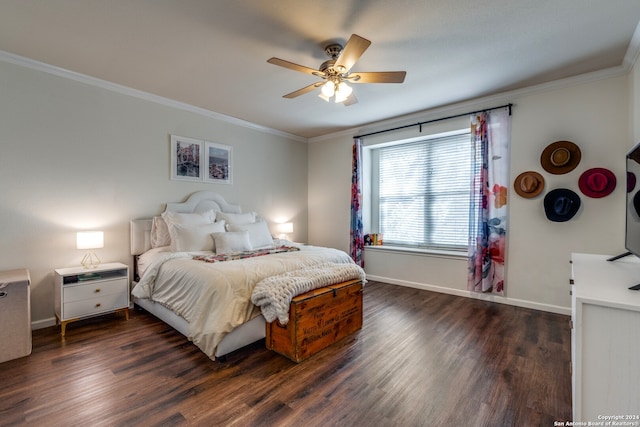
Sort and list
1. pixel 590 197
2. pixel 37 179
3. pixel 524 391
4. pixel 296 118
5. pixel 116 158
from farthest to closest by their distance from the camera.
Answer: pixel 296 118 < pixel 116 158 < pixel 590 197 < pixel 37 179 < pixel 524 391

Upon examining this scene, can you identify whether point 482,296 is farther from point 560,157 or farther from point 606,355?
point 606,355

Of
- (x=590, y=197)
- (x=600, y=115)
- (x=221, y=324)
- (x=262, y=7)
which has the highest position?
(x=262, y=7)

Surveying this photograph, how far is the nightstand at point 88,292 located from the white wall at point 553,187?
3912mm

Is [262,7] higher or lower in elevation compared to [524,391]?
higher

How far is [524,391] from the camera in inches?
73.0

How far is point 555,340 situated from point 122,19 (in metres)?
4.45

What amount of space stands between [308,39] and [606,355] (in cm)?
265

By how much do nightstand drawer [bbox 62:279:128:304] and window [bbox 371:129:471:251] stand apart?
12.6 feet

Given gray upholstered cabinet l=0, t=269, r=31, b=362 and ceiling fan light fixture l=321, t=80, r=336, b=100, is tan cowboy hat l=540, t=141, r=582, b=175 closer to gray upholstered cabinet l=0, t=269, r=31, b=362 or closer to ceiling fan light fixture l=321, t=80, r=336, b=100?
ceiling fan light fixture l=321, t=80, r=336, b=100

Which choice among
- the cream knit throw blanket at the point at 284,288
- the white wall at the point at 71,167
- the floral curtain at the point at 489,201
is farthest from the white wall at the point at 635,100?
the white wall at the point at 71,167

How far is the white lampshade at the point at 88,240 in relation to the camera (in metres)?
2.81

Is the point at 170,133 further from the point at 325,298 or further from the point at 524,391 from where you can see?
the point at 524,391

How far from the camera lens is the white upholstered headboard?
3.38 meters

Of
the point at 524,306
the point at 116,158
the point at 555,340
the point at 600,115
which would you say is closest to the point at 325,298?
the point at 555,340
